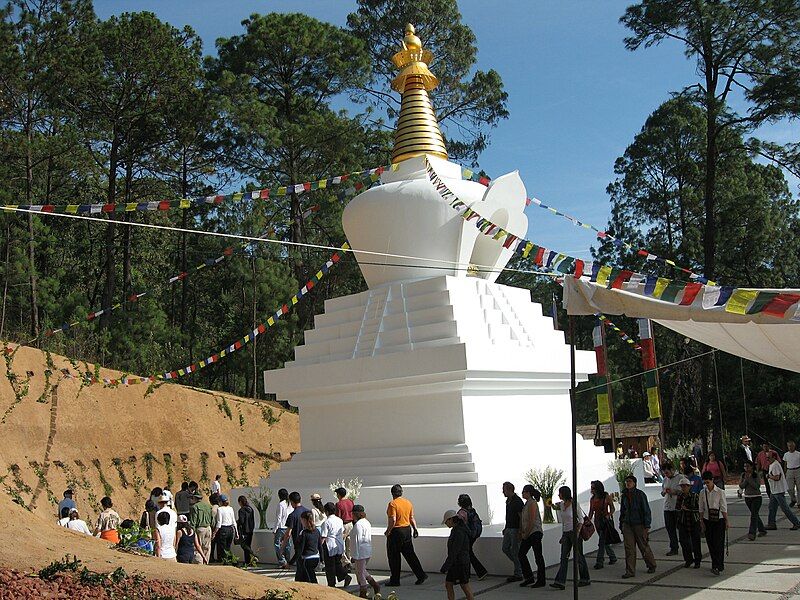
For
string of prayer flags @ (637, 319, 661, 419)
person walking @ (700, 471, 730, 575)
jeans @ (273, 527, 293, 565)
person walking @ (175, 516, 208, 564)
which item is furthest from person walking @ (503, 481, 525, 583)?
string of prayer flags @ (637, 319, 661, 419)

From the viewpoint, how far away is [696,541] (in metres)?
8.22

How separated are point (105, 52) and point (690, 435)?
73.5ft

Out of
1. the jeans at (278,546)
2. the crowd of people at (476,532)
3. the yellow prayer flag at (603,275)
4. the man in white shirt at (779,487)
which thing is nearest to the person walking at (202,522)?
the crowd of people at (476,532)

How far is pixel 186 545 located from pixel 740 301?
19.7ft

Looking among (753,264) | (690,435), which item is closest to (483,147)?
(753,264)

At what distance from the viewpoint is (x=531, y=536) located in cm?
764

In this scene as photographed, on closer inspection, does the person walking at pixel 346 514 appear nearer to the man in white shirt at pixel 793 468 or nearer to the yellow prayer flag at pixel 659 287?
the yellow prayer flag at pixel 659 287

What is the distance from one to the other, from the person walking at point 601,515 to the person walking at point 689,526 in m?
0.70

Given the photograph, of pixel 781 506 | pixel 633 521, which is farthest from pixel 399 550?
pixel 781 506

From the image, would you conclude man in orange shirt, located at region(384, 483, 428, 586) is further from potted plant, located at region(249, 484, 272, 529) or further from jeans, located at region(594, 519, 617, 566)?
potted plant, located at region(249, 484, 272, 529)

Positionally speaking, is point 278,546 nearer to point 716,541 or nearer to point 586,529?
point 586,529

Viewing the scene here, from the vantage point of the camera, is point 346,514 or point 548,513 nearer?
point 346,514

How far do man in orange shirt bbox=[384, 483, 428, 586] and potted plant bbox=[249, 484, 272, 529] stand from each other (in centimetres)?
312

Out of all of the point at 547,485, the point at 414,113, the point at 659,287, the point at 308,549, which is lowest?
the point at 308,549
